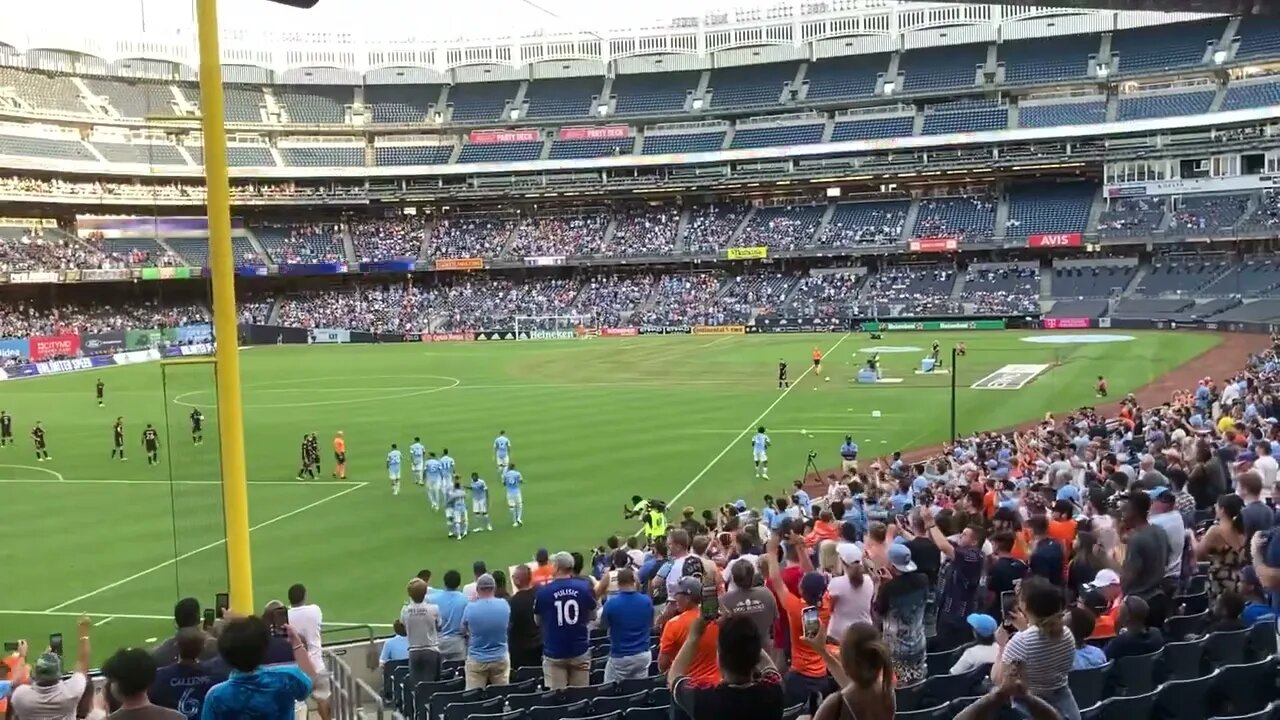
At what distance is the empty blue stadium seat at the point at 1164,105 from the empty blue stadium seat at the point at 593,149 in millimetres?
34990

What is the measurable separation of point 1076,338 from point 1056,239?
607 inches

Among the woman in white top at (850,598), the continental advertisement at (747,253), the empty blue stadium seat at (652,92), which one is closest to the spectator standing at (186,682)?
the woman in white top at (850,598)

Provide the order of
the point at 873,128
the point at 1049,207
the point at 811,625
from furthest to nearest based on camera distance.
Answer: the point at 873,128
the point at 1049,207
the point at 811,625

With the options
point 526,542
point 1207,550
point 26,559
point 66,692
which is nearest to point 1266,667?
point 1207,550

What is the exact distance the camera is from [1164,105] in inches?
2744

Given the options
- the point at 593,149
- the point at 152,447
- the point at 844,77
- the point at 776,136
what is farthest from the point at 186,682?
the point at 844,77

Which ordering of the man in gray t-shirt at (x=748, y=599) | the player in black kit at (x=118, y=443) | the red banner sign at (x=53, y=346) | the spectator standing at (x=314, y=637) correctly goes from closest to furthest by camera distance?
1. the man in gray t-shirt at (x=748, y=599)
2. the spectator standing at (x=314, y=637)
3. the player in black kit at (x=118, y=443)
4. the red banner sign at (x=53, y=346)

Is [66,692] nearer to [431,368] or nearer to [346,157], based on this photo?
[431,368]

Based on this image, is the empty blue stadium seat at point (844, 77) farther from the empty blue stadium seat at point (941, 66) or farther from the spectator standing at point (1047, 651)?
the spectator standing at point (1047, 651)

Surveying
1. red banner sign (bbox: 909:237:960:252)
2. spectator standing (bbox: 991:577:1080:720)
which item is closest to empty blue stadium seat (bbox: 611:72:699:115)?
red banner sign (bbox: 909:237:960:252)

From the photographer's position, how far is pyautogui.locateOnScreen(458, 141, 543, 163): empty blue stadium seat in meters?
85.4

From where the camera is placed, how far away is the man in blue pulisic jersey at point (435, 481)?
2250 centimetres

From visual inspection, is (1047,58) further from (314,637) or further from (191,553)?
(314,637)

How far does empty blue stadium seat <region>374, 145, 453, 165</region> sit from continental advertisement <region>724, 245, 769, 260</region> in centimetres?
2542
